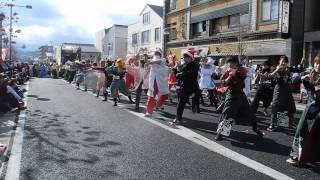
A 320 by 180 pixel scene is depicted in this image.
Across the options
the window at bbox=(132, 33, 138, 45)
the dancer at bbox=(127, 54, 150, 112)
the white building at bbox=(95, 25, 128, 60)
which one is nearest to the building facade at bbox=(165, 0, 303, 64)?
the dancer at bbox=(127, 54, 150, 112)

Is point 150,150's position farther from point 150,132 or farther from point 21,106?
point 21,106

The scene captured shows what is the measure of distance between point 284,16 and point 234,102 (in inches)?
817

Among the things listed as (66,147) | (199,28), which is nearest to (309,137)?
(66,147)

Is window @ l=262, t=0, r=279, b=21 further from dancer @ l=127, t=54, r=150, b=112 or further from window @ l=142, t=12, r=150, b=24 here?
window @ l=142, t=12, r=150, b=24

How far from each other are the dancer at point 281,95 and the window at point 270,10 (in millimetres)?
20077

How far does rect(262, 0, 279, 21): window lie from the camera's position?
1147 inches

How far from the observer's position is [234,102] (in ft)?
27.6

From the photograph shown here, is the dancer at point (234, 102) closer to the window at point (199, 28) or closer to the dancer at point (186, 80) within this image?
the dancer at point (186, 80)

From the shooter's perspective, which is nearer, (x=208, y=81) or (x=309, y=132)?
(x=309, y=132)

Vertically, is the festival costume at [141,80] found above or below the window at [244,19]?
below

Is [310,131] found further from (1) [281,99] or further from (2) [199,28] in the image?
(2) [199,28]

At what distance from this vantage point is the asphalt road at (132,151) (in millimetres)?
6223

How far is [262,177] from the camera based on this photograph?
238 inches

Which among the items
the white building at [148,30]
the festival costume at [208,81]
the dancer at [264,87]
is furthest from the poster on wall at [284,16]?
the white building at [148,30]
